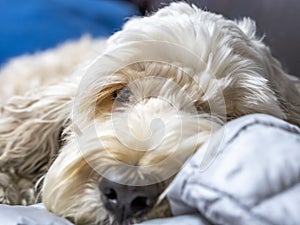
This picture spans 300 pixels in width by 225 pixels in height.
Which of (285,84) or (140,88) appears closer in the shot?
(140,88)

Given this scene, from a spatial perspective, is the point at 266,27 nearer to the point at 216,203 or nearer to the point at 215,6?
the point at 215,6

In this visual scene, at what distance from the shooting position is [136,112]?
122 centimetres

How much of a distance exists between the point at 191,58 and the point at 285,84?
322 mm

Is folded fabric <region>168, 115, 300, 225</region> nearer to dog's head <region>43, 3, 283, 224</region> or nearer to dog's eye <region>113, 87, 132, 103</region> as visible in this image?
dog's head <region>43, 3, 283, 224</region>

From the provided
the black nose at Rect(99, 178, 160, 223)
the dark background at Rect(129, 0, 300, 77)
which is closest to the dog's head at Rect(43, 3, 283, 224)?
the black nose at Rect(99, 178, 160, 223)

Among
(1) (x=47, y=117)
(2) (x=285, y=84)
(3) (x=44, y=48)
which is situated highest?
(2) (x=285, y=84)

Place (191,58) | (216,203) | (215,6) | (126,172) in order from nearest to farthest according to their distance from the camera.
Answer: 1. (216,203)
2. (126,172)
3. (191,58)
4. (215,6)

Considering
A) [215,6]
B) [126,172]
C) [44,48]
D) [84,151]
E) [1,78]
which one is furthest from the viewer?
[44,48]

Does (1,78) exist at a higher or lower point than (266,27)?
lower

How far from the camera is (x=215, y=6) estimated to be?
1.78 metres

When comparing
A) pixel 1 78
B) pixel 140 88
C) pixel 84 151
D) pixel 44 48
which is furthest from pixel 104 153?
pixel 44 48

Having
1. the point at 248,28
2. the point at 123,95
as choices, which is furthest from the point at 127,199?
the point at 248,28

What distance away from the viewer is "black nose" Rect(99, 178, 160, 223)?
3.28 ft

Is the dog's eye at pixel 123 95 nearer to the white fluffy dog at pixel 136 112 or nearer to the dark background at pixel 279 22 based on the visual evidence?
the white fluffy dog at pixel 136 112
